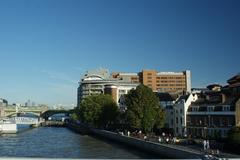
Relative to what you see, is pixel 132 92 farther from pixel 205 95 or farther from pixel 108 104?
pixel 108 104

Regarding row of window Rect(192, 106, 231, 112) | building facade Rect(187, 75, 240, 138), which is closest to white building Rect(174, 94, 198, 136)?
building facade Rect(187, 75, 240, 138)

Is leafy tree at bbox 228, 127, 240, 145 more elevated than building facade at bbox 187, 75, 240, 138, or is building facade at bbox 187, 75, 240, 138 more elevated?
building facade at bbox 187, 75, 240, 138

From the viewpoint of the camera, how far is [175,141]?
6612 centimetres

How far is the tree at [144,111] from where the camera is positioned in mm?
85875

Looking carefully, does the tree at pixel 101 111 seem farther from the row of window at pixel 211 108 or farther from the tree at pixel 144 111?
the row of window at pixel 211 108

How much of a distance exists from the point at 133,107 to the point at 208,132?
17.0 metres

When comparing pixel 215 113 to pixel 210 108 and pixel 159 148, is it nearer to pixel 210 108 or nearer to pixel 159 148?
pixel 210 108

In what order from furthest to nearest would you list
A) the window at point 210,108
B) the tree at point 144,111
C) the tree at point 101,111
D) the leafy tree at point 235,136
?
the tree at point 101,111
the tree at point 144,111
the window at point 210,108
the leafy tree at point 235,136

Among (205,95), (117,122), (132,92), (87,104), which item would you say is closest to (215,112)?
(205,95)

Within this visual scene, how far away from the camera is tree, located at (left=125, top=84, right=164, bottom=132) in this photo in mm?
85875

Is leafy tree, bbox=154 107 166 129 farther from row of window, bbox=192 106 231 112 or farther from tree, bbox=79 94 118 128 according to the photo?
tree, bbox=79 94 118 128

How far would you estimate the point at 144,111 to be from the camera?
282 feet

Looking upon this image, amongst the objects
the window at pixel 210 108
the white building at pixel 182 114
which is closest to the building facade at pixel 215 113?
the window at pixel 210 108

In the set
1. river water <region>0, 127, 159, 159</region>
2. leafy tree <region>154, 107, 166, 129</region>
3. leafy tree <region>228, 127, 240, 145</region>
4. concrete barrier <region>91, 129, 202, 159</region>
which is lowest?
river water <region>0, 127, 159, 159</region>
